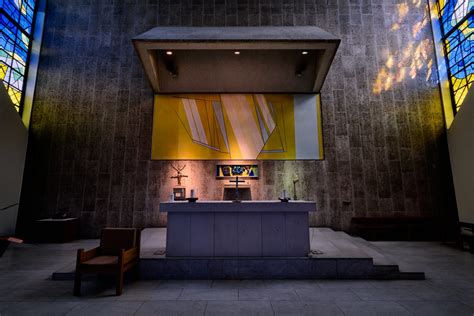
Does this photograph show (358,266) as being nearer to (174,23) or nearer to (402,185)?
(402,185)

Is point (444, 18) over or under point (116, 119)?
over

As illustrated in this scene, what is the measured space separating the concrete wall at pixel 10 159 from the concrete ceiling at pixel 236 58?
11.9 ft

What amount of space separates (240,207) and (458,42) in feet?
27.0

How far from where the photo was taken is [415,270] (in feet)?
13.1

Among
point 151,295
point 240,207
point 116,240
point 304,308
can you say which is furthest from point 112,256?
point 304,308

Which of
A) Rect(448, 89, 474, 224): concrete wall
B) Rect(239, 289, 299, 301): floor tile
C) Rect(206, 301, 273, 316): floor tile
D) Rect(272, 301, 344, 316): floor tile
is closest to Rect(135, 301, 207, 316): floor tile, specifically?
Rect(206, 301, 273, 316): floor tile

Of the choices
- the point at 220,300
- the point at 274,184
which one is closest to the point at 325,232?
the point at 274,184

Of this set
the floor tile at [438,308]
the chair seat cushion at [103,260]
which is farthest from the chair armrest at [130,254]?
the floor tile at [438,308]

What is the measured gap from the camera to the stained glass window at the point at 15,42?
22.3 feet

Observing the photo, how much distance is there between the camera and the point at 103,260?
3.44 metres

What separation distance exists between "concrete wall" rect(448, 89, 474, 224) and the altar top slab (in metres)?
5.35

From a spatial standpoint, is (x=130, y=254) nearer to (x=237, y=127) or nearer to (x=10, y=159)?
(x=237, y=127)

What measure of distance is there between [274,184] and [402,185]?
11.9 ft

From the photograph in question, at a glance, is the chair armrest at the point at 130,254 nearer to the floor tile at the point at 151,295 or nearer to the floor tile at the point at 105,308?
the floor tile at the point at 151,295
